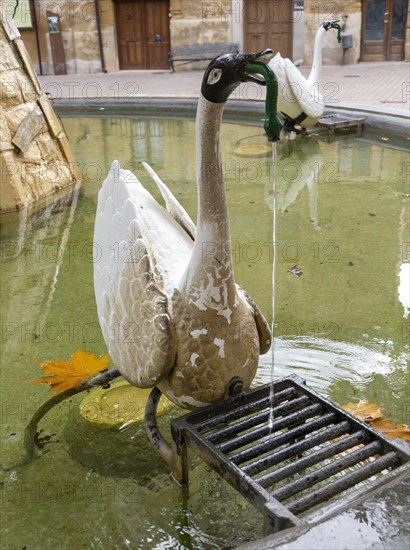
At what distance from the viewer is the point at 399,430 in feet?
8.64

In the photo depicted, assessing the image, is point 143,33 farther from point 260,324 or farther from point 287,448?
point 287,448

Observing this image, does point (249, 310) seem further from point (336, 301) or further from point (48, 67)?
point (48, 67)

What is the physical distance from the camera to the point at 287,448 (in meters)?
2.10

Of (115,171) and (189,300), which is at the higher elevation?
(115,171)

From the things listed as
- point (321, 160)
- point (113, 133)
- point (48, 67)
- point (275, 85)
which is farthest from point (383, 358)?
point (48, 67)

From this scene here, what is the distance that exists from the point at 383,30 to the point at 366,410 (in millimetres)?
13765

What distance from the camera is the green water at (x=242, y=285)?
2.32 meters

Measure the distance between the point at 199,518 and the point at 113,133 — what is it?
719 centimetres

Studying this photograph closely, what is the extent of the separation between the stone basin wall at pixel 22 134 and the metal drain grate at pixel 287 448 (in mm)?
3838

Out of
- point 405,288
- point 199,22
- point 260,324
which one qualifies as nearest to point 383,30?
point 199,22

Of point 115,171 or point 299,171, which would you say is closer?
point 115,171

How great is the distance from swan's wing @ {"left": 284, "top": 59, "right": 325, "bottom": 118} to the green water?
539mm

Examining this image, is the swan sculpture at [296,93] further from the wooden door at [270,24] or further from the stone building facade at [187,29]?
the wooden door at [270,24]

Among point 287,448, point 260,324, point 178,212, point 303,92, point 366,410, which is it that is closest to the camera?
point 287,448
